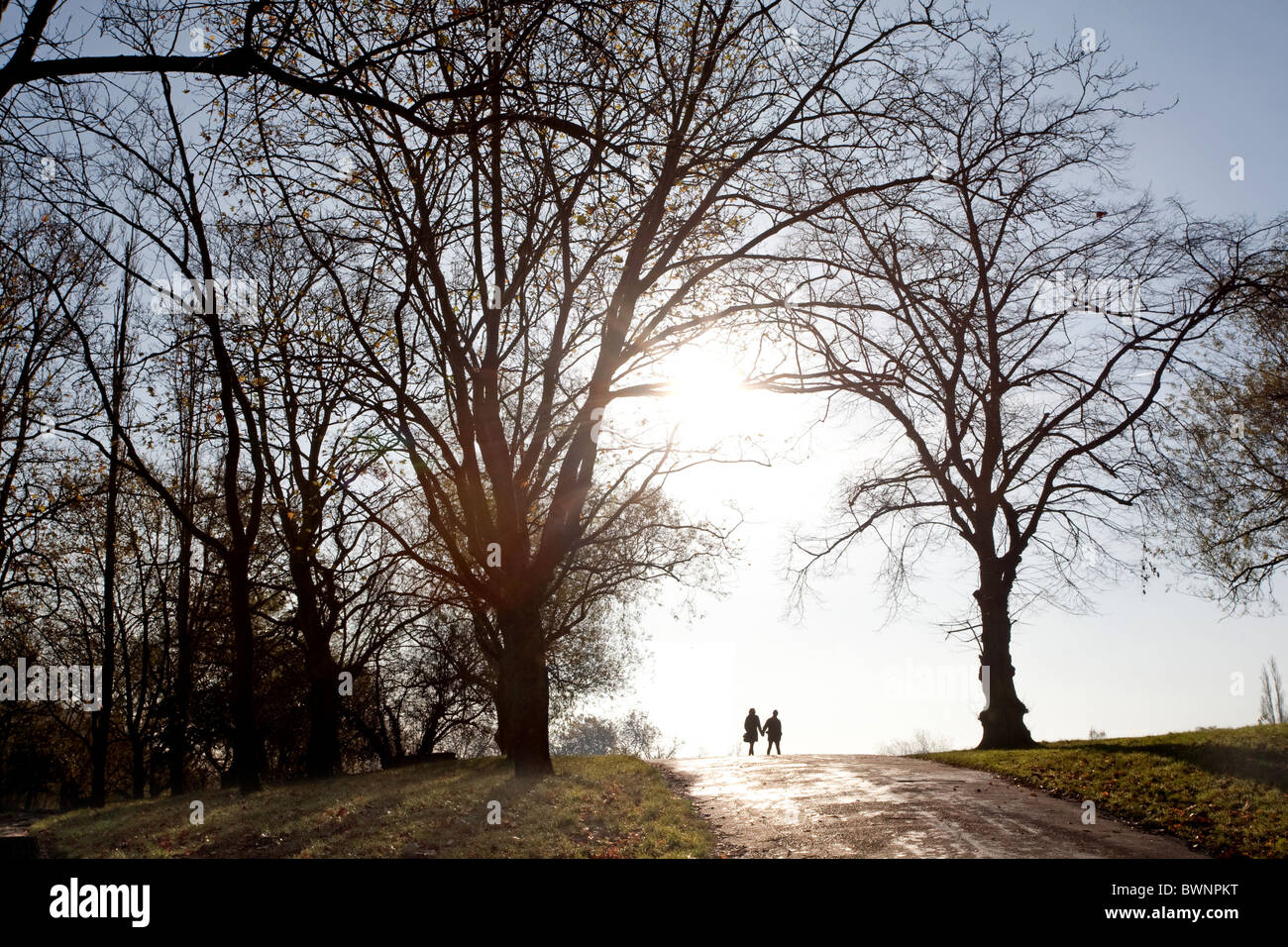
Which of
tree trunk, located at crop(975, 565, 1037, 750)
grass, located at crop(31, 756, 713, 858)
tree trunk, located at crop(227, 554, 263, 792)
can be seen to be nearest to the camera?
grass, located at crop(31, 756, 713, 858)

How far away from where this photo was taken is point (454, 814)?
11.8 meters

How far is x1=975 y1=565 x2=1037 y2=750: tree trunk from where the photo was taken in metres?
22.5

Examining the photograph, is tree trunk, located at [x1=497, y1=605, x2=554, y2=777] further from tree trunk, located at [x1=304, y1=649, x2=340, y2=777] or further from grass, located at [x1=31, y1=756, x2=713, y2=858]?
tree trunk, located at [x1=304, y1=649, x2=340, y2=777]

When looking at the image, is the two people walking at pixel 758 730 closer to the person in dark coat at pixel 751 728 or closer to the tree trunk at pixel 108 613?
the person in dark coat at pixel 751 728

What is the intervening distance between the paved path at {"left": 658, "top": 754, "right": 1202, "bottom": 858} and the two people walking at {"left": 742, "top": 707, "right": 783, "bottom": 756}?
13731mm

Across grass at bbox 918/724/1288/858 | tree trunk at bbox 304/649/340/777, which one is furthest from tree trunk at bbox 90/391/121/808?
grass at bbox 918/724/1288/858

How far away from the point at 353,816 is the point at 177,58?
30.9 ft

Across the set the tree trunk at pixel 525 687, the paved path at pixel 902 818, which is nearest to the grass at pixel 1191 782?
the paved path at pixel 902 818

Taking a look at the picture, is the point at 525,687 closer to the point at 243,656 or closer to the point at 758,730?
the point at 243,656

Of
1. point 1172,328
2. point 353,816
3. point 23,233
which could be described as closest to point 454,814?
point 353,816

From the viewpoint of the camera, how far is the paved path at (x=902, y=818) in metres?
9.16

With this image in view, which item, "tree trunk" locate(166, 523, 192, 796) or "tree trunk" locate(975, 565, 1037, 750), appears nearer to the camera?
"tree trunk" locate(975, 565, 1037, 750)

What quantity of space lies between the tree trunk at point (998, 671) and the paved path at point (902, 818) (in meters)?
6.52
